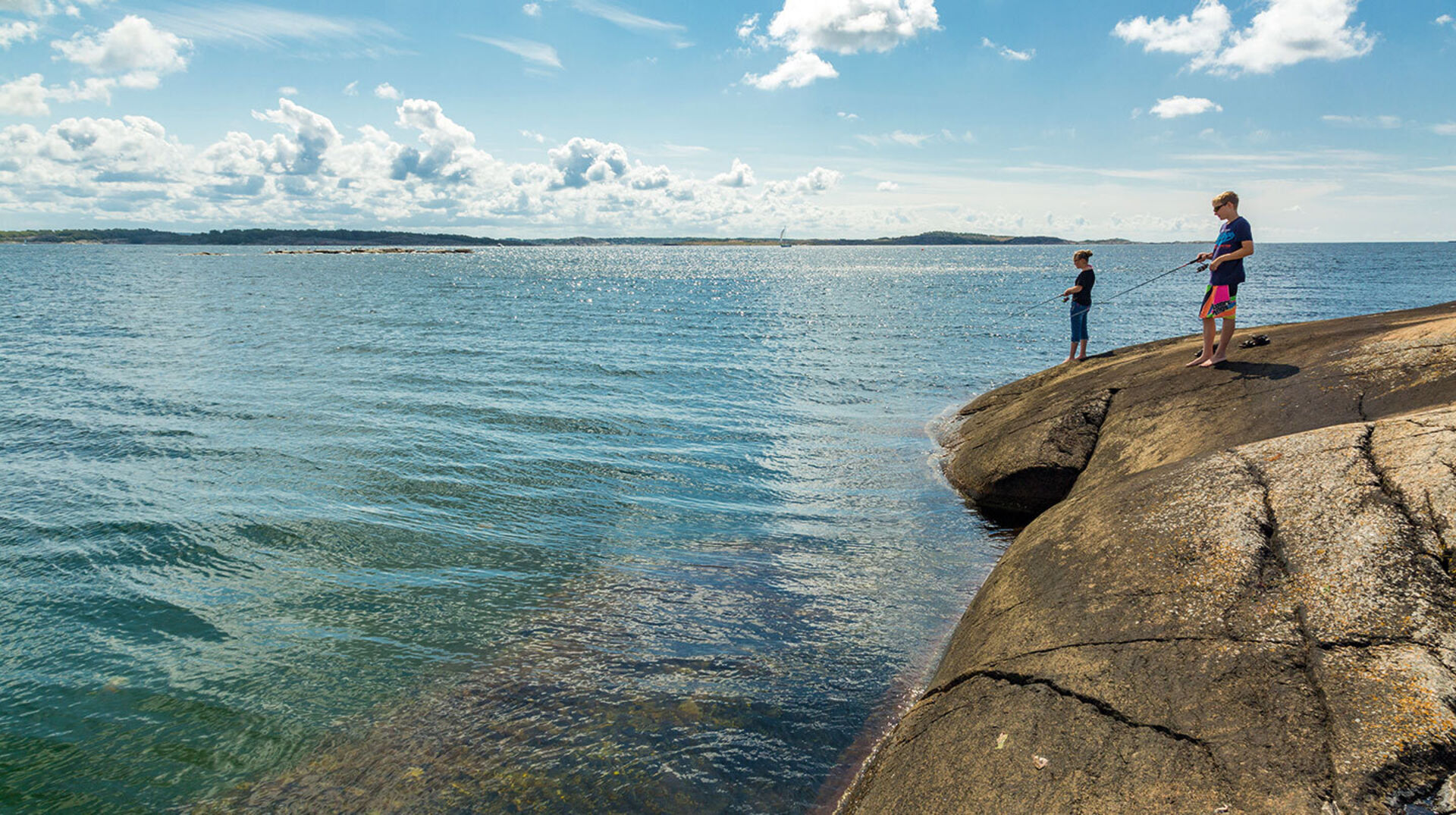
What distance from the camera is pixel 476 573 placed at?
9992mm

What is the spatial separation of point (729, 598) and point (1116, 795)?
5.45 meters

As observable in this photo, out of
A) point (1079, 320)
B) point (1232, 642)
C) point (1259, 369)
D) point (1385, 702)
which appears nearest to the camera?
point (1385, 702)

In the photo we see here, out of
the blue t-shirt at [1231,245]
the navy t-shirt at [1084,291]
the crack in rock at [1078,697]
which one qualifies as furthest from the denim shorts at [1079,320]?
the crack in rock at [1078,697]

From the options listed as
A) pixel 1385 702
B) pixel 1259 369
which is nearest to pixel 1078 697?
pixel 1385 702

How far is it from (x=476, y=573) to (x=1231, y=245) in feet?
37.1

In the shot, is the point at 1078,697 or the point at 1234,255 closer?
the point at 1078,697

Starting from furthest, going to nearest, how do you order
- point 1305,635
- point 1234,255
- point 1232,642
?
1. point 1234,255
2. point 1232,642
3. point 1305,635

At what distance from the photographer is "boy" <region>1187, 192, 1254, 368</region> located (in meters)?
10.3

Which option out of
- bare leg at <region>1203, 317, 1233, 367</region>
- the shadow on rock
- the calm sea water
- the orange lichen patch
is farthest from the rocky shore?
bare leg at <region>1203, 317, 1233, 367</region>

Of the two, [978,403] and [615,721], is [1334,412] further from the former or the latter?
[978,403]

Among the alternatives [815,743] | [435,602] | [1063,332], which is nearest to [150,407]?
[435,602]

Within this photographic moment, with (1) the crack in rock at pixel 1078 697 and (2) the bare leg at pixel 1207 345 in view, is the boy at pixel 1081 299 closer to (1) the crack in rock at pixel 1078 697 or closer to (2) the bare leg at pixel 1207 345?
(2) the bare leg at pixel 1207 345

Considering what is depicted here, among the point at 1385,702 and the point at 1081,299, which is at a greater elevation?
the point at 1081,299

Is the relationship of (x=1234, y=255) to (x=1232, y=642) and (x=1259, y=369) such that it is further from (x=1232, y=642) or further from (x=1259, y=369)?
(x=1232, y=642)
